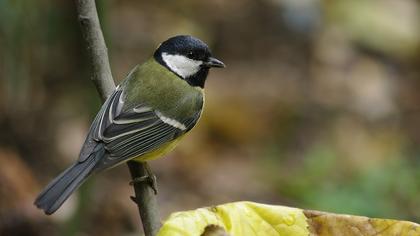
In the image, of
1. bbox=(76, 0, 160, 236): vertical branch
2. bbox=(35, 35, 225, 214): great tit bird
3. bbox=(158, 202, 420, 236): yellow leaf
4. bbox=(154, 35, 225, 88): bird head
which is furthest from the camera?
bbox=(154, 35, 225, 88): bird head

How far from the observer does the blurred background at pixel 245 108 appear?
14.1 feet

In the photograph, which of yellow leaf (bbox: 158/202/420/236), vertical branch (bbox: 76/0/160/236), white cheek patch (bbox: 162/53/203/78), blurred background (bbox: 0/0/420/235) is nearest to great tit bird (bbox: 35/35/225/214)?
white cheek patch (bbox: 162/53/203/78)

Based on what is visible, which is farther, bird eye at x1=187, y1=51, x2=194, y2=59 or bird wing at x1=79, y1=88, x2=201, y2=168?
bird eye at x1=187, y1=51, x2=194, y2=59

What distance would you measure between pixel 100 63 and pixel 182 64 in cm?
85

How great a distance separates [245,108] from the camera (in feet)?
19.7

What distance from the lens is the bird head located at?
310 cm

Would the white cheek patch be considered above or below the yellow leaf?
below

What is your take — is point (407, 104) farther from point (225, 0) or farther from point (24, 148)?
point (24, 148)

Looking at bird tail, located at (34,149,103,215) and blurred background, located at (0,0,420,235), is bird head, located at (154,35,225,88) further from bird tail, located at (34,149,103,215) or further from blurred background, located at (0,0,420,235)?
bird tail, located at (34,149,103,215)

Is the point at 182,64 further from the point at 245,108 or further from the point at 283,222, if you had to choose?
the point at 245,108

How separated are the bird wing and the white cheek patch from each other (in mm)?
192

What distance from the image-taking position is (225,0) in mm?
7398

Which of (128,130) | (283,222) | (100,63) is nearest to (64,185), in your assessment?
(100,63)

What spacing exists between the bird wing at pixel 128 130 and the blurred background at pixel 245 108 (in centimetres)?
55
